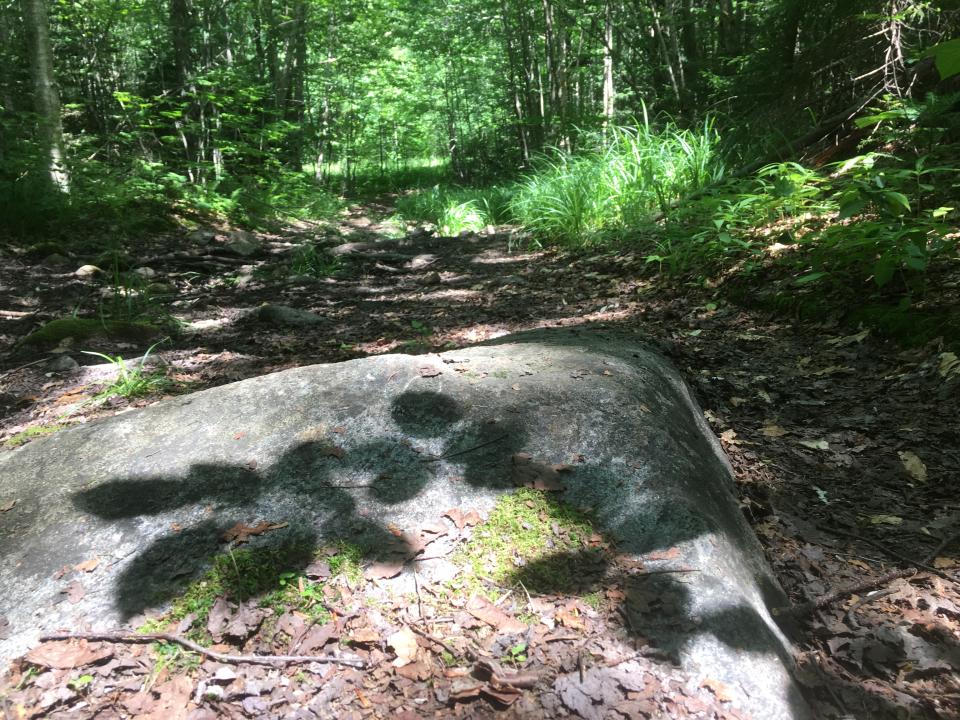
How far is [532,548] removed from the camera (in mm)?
1383

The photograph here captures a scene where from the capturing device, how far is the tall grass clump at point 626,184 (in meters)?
5.46

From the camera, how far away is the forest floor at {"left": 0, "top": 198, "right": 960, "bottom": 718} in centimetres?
108

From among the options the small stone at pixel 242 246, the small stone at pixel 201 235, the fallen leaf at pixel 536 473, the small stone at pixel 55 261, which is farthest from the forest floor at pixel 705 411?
the small stone at pixel 201 235

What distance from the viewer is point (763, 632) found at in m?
1.20

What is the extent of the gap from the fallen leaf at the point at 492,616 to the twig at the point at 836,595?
672 mm

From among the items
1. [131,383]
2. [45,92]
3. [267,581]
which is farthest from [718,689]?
[45,92]

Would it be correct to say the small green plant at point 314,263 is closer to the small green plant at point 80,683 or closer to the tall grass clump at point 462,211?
the tall grass clump at point 462,211

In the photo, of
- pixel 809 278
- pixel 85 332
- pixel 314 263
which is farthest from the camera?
pixel 314 263

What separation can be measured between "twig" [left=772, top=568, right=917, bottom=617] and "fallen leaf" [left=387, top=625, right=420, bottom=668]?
0.89m

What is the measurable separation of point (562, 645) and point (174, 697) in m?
0.76

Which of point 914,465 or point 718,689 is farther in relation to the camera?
point 914,465

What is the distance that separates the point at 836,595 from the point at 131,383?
3.04 m

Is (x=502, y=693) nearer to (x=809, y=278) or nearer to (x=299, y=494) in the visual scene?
(x=299, y=494)

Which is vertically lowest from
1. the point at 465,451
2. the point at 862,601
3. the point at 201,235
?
the point at 862,601
